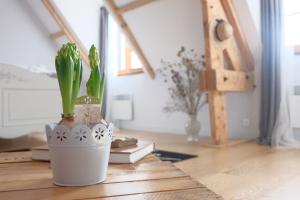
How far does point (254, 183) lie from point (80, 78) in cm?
154

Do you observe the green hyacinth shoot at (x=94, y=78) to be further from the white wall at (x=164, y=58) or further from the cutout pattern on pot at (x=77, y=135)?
Result: the white wall at (x=164, y=58)

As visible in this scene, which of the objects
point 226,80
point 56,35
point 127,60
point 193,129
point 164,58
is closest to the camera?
point 226,80

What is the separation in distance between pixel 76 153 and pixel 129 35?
415cm

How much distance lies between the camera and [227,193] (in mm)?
1682

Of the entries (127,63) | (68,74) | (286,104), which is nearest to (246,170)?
(286,104)

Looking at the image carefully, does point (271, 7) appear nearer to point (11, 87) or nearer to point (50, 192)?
point (11, 87)

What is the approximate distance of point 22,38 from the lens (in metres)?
5.96

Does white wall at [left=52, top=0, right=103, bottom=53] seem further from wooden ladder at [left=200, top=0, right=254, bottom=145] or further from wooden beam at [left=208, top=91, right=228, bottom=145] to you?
wooden beam at [left=208, top=91, right=228, bottom=145]

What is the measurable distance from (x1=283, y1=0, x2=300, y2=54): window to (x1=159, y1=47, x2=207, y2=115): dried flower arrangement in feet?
3.22

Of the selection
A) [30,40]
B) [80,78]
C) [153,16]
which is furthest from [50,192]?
[30,40]

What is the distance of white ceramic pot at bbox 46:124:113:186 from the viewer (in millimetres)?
622

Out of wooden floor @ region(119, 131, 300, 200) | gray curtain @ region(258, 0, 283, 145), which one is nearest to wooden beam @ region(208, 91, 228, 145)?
wooden floor @ region(119, 131, 300, 200)

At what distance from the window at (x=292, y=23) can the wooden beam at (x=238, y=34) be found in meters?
0.50

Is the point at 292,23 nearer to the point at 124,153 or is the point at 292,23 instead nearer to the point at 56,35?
the point at 124,153
